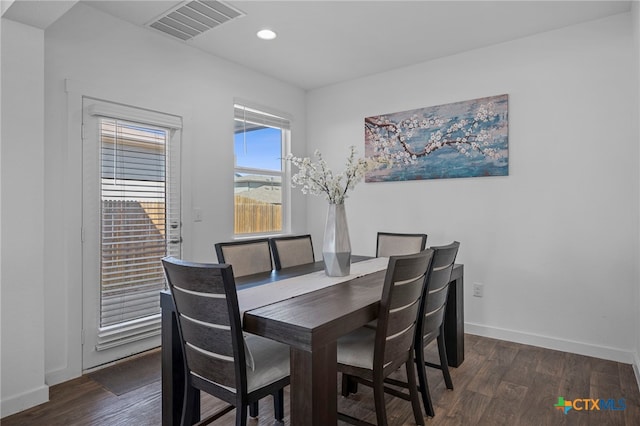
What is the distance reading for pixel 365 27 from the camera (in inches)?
120

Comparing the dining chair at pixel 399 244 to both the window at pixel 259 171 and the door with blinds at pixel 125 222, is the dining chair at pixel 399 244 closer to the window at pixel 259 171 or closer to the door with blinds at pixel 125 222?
the window at pixel 259 171

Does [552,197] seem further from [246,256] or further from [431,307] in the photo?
[246,256]

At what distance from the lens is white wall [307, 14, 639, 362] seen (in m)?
2.85

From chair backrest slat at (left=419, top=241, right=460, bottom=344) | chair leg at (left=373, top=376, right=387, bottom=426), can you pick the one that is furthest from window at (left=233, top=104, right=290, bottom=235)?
chair leg at (left=373, top=376, right=387, bottom=426)


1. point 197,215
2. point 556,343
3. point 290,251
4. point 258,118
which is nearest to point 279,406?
point 290,251

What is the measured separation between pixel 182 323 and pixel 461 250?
273cm

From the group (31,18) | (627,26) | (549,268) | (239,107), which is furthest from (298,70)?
(549,268)

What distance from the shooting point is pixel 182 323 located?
164 centimetres

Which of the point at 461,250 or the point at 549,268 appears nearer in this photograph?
the point at 549,268

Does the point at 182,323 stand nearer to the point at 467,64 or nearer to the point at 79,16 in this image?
the point at 79,16

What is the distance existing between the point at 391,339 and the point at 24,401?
2.13 metres

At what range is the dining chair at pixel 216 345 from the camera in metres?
1.45

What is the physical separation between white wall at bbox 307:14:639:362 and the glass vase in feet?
Answer: 5.56

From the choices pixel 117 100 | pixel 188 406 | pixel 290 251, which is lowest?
pixel 188 406
